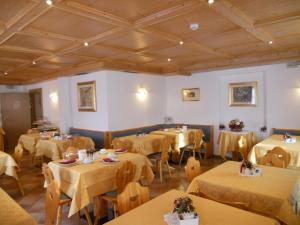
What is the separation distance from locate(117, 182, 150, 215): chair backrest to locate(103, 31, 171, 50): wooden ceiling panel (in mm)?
1971

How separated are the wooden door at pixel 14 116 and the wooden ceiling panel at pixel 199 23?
714cm

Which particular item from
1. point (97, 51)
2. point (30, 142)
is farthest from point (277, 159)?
point (30, 142)

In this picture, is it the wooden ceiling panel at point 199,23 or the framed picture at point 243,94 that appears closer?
the wooden ceiling panel at point 199,23

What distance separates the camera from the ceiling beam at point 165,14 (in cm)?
215

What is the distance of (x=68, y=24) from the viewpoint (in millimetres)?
2584

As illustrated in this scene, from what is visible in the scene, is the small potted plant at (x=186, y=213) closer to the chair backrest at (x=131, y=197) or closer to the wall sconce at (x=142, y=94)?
the chair backrest at (x=131, y=197)

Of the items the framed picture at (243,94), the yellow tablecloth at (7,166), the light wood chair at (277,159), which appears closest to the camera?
the light wood chair at (277,159)

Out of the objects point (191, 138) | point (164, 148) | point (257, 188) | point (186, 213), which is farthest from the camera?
point (191, 138)

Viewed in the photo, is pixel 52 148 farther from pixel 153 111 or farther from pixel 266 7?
pixel 266 7

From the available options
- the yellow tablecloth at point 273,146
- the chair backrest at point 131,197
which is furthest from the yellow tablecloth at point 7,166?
the yellow tablecloth at point 273,146

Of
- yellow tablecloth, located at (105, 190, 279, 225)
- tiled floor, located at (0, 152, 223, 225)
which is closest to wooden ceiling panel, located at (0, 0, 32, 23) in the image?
yellow tablecloth, located at (105, 190, 279, 225)

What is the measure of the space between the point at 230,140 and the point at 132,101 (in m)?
2.59

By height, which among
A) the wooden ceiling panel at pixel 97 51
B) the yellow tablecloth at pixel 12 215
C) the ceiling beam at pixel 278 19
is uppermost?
the wooden ceiling panel at pixel 97 51

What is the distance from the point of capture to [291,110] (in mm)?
4879
